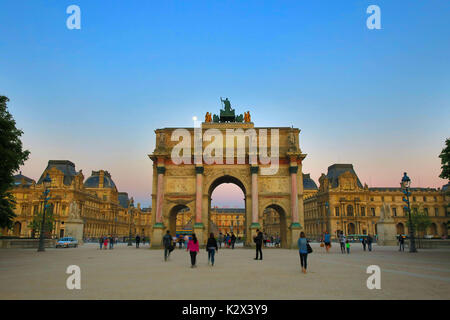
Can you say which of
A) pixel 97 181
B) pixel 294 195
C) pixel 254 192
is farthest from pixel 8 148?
pixel 97 181

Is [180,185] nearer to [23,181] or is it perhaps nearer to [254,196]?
[254,196]

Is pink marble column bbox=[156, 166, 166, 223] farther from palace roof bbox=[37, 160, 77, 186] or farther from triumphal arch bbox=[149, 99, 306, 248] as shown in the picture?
palace roof bbox=[37, 160, 77, 186]

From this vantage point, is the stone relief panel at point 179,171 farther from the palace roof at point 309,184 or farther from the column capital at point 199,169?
the palace roof at point 309,184

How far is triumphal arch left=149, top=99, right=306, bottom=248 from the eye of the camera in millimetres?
38906

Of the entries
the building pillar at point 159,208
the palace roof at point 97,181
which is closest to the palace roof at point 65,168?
the palace roof at point 97,181

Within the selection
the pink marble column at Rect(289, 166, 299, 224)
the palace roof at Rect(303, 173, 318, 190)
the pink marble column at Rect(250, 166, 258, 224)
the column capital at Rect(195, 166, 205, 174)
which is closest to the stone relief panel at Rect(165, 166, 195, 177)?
the column capital at Rect(195, 166, 205, 174)

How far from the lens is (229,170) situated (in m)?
40.1

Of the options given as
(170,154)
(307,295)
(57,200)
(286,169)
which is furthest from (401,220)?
(307,295)

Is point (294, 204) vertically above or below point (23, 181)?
below

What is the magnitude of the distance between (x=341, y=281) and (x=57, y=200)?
290ft

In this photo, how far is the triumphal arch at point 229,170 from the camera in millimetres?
38906

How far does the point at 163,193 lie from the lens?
3934 centimetres
